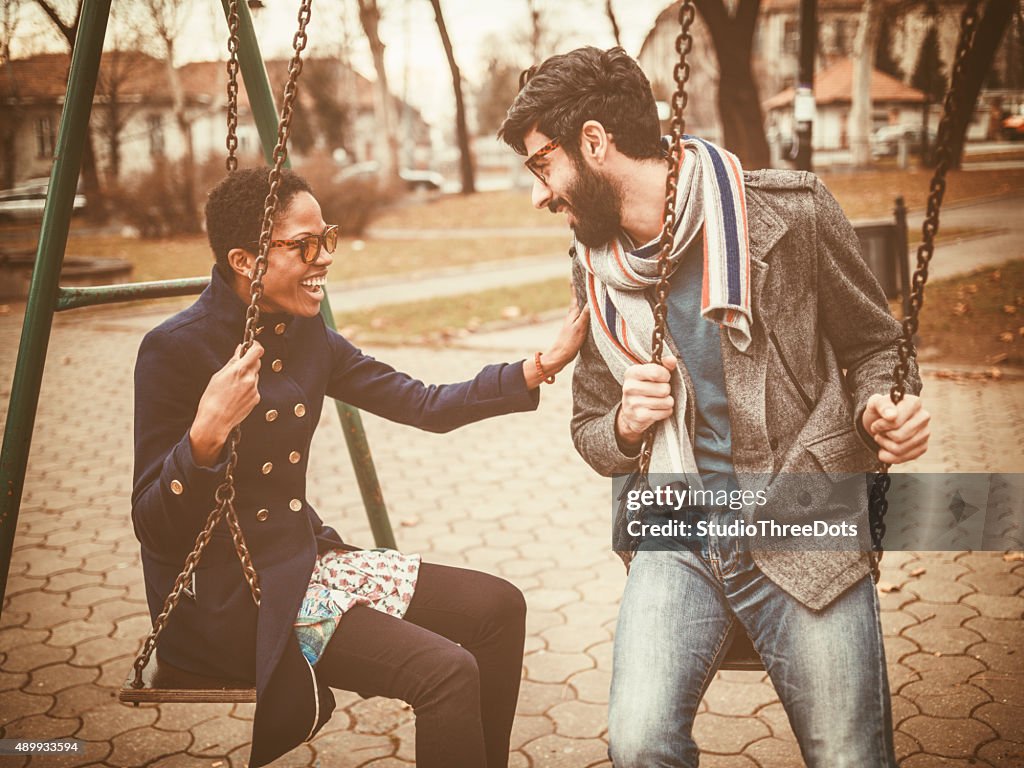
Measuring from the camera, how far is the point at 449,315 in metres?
11.4

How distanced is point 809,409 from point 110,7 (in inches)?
88.7

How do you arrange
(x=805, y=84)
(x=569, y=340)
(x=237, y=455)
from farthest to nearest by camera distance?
1. (x=805, y=84)
2. (x=569, y=340)
3. (x=237, y=455)

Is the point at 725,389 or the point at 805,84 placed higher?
the point at 805,84

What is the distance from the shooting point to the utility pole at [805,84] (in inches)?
291

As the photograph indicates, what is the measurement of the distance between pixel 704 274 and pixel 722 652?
0.85m

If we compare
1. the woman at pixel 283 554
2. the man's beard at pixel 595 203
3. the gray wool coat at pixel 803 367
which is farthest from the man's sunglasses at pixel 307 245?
the gray wool coat at pixel 803 367

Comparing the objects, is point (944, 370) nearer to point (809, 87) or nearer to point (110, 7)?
point (809, 87)

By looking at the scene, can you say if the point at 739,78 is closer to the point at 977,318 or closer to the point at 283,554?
the point at 977,318

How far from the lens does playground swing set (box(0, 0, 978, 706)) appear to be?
77.1 inches

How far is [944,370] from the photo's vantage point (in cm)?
821

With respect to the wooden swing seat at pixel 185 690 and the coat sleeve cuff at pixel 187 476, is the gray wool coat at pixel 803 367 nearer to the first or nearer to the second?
the coat sleeve cuff at pixel 187 476

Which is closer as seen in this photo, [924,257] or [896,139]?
[924,257]

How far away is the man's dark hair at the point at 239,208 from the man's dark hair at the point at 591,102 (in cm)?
61

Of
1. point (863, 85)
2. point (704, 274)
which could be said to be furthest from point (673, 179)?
point (863, 85)
